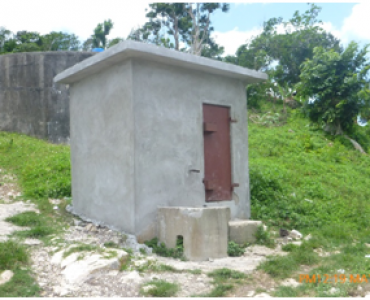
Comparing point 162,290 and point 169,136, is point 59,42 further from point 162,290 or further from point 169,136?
point 162,290

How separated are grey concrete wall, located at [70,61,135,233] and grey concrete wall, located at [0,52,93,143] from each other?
23.7 ft

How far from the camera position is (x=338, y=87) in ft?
44.2

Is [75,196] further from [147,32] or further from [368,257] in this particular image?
Answer: [147,32]

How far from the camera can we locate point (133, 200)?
5.93 metres

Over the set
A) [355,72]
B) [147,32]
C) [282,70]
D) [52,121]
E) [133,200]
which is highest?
[147,32]

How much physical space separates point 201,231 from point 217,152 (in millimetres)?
2055

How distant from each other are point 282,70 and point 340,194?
11.4 meters

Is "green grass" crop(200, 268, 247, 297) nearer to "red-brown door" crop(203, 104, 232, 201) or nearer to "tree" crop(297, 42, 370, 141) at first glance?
"red-brown door" crop(203, 104, 232, 201)

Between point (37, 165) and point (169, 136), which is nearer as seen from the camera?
point (169, 136)

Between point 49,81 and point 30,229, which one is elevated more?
point 49,81

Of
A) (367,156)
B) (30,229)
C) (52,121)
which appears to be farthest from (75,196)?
(367,156)

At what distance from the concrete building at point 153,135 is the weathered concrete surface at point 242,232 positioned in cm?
74

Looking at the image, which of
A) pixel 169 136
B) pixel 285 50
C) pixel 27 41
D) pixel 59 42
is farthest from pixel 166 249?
pixel 59 42
